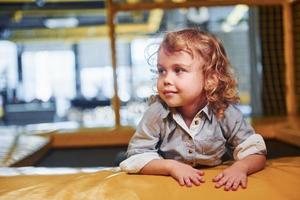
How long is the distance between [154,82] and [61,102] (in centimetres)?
663

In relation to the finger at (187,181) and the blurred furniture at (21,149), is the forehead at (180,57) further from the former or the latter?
the blurred furniture at (21,149)

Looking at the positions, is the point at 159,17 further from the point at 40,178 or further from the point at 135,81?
the point at 40,178

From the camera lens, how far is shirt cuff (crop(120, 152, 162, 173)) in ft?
3.25

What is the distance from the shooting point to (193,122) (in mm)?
1074

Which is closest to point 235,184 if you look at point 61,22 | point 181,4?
point 181,4

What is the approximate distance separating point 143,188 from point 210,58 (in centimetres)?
34

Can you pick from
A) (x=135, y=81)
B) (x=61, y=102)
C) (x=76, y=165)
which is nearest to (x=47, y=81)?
(x=61, y=102)

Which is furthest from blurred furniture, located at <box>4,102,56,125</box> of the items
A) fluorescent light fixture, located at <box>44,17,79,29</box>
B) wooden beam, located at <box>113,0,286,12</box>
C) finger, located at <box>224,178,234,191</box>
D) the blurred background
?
finger, located at <box>224,178,234,191</box>

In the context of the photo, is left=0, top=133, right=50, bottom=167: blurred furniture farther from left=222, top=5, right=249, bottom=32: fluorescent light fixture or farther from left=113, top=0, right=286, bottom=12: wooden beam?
left=222, top=5, right=249, bottom=32: fluorescent light fixture

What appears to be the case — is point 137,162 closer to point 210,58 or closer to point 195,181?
point 195,181

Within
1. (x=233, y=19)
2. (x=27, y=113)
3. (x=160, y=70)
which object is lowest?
(x=27, y=113)

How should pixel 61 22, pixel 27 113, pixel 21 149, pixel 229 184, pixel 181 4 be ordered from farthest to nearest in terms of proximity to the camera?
pixel 61 22
pixel 27 113
pixel 181 4
pixel 21 149
pixel 229 184

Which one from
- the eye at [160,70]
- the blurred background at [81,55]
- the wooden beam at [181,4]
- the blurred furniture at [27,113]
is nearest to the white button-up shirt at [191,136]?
the eye at [160,70]

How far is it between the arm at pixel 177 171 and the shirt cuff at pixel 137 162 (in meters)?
0.01
